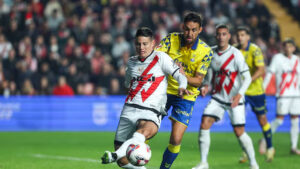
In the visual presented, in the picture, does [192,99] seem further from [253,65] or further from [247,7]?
[247,7]

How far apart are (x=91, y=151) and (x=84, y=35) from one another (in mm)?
8519

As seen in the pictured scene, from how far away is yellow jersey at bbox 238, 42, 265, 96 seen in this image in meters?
10.2

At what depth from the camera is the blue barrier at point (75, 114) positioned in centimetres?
1667

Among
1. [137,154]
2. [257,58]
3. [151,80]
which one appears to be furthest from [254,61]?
[137,154]

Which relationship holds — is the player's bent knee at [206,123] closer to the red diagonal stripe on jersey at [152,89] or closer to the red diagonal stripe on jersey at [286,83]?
the red diagonal stripe on jersey at [152,89]

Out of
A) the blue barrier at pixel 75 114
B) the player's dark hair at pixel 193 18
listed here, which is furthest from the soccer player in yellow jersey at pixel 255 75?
the blue barrier at pixel 75 114

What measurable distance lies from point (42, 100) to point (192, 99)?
9908 millimetres

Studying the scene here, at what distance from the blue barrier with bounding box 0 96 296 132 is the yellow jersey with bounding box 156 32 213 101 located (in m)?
9.07

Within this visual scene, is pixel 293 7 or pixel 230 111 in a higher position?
pixel 293 7

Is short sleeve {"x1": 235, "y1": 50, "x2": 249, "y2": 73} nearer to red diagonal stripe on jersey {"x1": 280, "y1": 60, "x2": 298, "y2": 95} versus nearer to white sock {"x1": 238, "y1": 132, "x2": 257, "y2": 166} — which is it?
white sock {"x1": 238, "y1": 132, "x2": 257, "y2": 166}

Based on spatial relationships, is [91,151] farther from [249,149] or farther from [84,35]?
[84,35]

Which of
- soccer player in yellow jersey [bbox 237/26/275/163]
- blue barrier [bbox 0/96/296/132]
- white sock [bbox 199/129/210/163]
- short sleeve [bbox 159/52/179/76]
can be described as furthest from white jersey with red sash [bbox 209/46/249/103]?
blue barrier [bbox 0/96/296/132]

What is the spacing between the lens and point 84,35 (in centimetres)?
1931

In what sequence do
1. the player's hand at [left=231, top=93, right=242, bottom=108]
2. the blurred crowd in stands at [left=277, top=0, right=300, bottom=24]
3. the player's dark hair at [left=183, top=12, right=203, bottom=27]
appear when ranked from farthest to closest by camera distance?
the blurred crowd in stands at [left=277, top=0, right=300, bottom=24]
the player's hand at [left=231, top=93, right=242, bottom=108]
the player's dark hair at [left=183, top=12, right=203, bottom=27]
